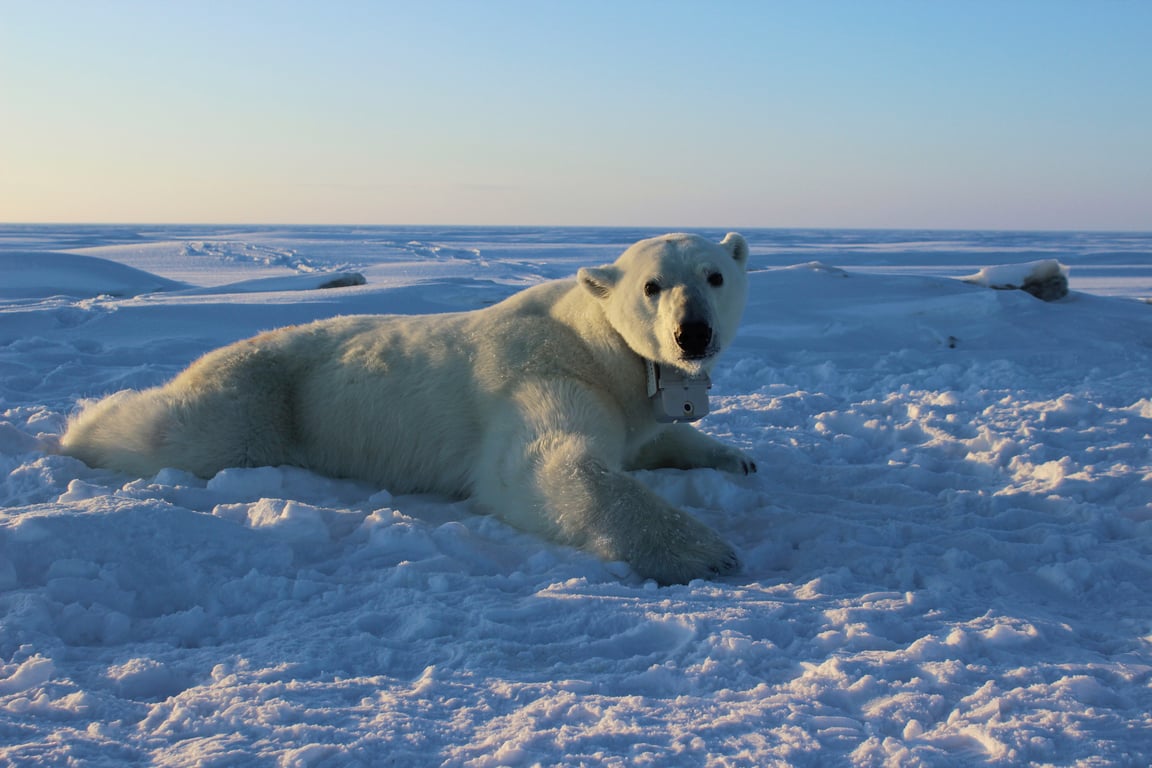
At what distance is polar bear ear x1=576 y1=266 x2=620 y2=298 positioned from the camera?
117 inches

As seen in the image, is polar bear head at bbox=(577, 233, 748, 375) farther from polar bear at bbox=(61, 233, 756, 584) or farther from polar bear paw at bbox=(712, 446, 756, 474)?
polar bear paw at bbox=(712, 446, 756, 474)

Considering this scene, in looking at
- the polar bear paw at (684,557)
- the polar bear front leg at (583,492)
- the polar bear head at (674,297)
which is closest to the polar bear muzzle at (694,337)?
the polar bear head at (674,297)

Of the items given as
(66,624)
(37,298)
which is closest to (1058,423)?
(66,624)

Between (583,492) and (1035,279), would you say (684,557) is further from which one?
(1035,279)

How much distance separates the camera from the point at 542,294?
337cm

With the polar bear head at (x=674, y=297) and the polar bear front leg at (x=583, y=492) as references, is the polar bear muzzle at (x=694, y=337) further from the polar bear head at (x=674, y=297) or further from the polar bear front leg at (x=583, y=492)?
the polar bear front leg at (x=583, y=492)

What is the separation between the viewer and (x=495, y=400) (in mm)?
2961

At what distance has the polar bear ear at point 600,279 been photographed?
2973 mm

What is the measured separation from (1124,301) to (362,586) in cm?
799

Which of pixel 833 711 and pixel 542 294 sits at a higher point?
pixel 542 294

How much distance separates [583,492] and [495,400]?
608 millimetres

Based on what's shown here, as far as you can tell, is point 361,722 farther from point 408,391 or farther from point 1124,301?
point 1124,301

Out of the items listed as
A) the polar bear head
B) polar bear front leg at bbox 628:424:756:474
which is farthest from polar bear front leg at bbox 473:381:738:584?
polar bear front leg at bbox 628:424:756:474

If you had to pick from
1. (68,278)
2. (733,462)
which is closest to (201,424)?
(733,462)
